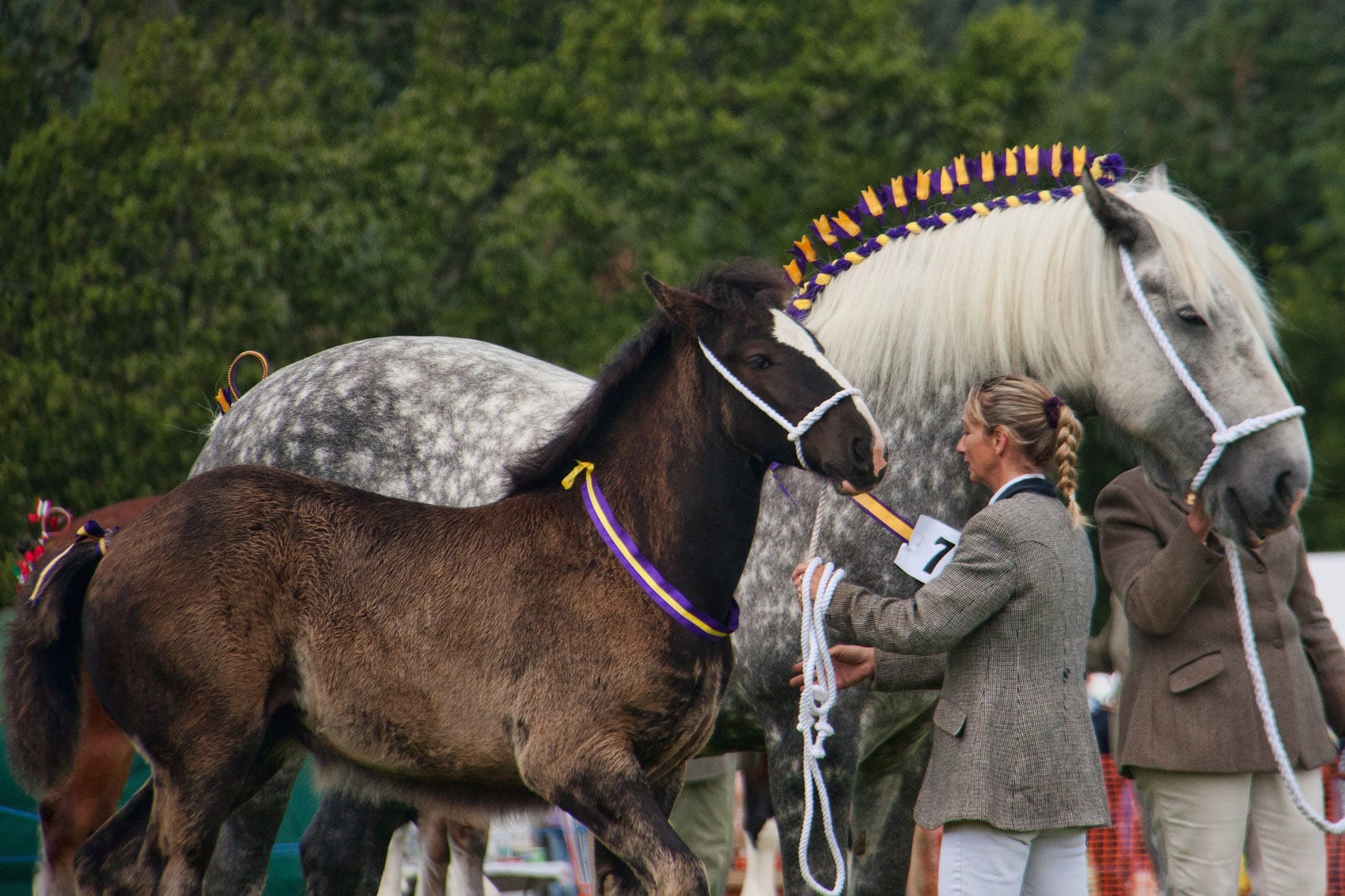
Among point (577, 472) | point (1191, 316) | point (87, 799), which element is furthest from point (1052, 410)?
point (87, 799)

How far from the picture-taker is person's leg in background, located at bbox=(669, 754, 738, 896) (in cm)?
705

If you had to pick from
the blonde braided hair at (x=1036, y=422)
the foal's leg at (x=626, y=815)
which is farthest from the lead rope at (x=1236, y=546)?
the foal's leg at (x=626, y=815)

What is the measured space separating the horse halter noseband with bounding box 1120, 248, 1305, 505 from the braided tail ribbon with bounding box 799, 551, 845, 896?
3.31 feet

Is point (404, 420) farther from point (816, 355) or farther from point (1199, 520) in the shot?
point (1199, 520)

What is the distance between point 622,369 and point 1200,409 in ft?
5.07

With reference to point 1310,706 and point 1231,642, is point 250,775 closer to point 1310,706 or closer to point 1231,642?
point 1231,642

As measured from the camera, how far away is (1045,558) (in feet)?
13.0

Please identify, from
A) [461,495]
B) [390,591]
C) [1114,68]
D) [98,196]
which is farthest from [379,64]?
[390,591]

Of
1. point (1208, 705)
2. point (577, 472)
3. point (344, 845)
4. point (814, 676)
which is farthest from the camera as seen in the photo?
point (344, 845)

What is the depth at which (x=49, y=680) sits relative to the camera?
414 cm

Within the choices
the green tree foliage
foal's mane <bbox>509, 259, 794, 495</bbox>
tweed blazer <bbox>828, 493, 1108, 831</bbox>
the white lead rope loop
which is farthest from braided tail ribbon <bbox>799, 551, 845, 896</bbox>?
the green tree foliage

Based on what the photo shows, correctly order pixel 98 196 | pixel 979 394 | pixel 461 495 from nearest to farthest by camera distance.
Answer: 1. pixel 979 394
2. pixel 461 495
3. pixel 98 196

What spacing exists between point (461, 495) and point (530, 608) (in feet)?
4.94

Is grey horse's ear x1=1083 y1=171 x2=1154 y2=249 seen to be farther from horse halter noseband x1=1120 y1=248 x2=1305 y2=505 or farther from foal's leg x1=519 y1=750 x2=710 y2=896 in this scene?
foal's leg x1=519 y1=750 x2=710 y2=896
